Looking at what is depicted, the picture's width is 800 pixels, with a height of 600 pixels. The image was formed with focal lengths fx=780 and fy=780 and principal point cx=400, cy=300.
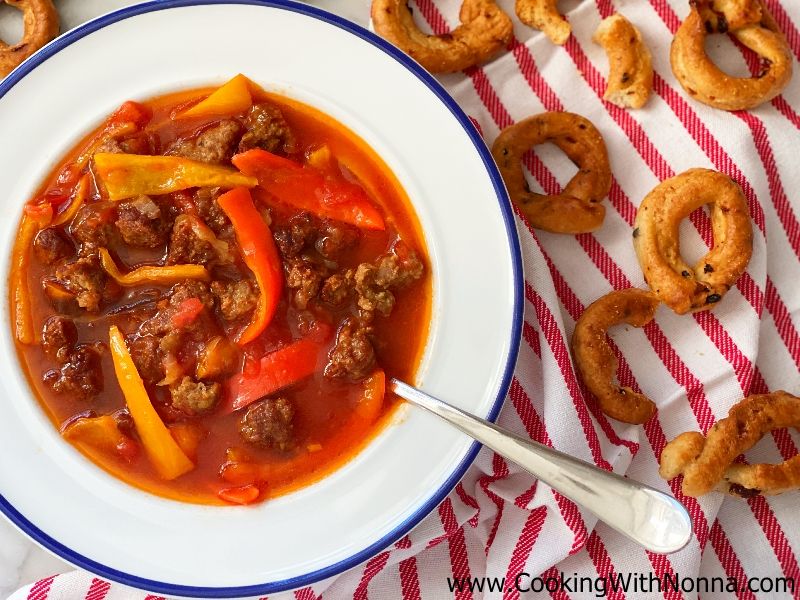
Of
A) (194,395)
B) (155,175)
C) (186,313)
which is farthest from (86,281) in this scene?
(194,395)

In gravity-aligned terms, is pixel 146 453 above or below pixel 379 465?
above

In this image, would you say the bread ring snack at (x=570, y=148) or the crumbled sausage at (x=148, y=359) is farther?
the bread ring snack at (x=570, y=148)

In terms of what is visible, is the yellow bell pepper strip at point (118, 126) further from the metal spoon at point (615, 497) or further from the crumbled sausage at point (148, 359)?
the metal spoon at point (615, 497)

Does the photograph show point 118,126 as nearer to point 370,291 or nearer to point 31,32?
point 31,32

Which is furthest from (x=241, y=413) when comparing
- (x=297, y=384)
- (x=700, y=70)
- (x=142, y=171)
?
(x=700, y=70)

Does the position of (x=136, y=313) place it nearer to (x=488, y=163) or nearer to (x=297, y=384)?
(x=297, y=384)

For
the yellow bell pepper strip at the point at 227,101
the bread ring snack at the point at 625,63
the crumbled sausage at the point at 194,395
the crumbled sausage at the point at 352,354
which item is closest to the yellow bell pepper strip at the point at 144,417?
the crumbled sausage at the point at 194,395

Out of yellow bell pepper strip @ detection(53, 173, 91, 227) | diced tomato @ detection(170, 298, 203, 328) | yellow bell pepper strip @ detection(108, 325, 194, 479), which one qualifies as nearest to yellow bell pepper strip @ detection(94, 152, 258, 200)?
yellow bell pepper strip @ detection(53, 173, 91, 227)
